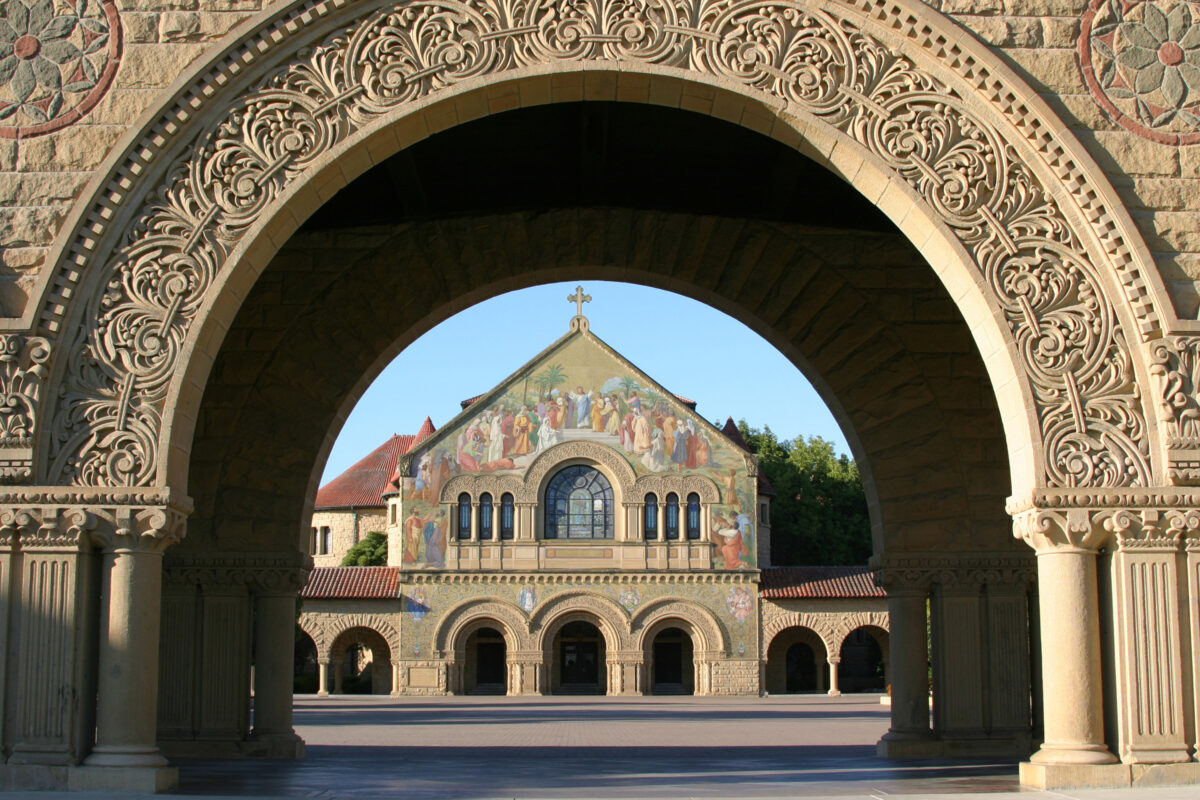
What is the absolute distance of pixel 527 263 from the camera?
14930 millimetres

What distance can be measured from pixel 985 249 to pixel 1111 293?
0.91 metres

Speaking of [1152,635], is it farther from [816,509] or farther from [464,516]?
[816,509]

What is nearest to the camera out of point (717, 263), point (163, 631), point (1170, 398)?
point (1170, 398)

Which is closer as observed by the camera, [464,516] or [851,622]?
[851,622]

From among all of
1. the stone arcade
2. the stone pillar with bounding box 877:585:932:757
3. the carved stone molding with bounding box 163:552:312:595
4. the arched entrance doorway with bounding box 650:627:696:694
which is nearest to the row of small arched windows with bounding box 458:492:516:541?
the arched entrance doorway with bounding box 650:627:696:694

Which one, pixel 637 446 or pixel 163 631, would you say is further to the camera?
pixel 637 446

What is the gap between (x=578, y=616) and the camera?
48.1m

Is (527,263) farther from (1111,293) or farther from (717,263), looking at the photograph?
(1111,293)

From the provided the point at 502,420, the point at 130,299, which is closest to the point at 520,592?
the point at 502,420

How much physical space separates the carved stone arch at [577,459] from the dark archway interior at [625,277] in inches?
1317

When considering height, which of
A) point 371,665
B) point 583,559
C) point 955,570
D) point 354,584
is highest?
point 583,559

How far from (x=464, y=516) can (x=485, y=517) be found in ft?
2.46

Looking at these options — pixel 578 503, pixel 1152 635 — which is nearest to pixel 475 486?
pixel 578 503

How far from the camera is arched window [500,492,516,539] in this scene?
4847 cm
